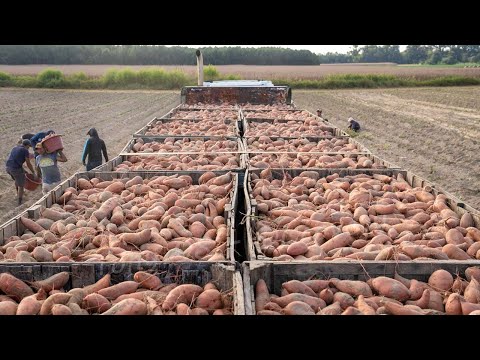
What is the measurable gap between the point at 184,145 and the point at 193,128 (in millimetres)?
1827

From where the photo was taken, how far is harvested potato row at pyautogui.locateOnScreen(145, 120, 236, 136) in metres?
9.99

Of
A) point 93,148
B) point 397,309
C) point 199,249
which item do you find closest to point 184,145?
point 93,148

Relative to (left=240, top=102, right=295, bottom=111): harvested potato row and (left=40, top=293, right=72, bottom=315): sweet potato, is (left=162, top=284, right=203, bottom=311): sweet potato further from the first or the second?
(left=240, top=102, right=295, bottom=111): harvested potato row

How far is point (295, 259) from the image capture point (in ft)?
14.0

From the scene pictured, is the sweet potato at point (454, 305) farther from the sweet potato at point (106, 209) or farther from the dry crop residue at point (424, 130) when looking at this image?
the dry crop residue at point (424, 130)

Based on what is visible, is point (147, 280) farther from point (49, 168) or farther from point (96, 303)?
point (49, 168)

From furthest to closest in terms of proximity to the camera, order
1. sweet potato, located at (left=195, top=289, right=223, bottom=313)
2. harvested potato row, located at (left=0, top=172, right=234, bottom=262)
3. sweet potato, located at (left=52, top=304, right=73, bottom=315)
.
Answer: harvested potato row, located at (left=0, top=172, right=234, bottom=262) → sweet potato, located at (left=195, top=289, right=223, bottom=313) → sweet potato, located at (left=52, top=304, right=73, bottom=315)

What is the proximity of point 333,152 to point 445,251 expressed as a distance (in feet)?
12.8

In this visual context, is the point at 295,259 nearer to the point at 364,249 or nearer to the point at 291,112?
the point at 364,249

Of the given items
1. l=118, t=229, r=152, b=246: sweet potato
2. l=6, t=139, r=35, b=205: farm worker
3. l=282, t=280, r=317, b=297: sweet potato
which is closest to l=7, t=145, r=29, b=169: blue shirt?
l=6, t=139, r=35, b=205: farm worker

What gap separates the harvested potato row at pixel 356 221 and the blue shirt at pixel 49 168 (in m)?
3.69

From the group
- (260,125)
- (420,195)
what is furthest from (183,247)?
(260,125)

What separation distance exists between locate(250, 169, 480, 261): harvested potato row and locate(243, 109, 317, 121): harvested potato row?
536 cm
